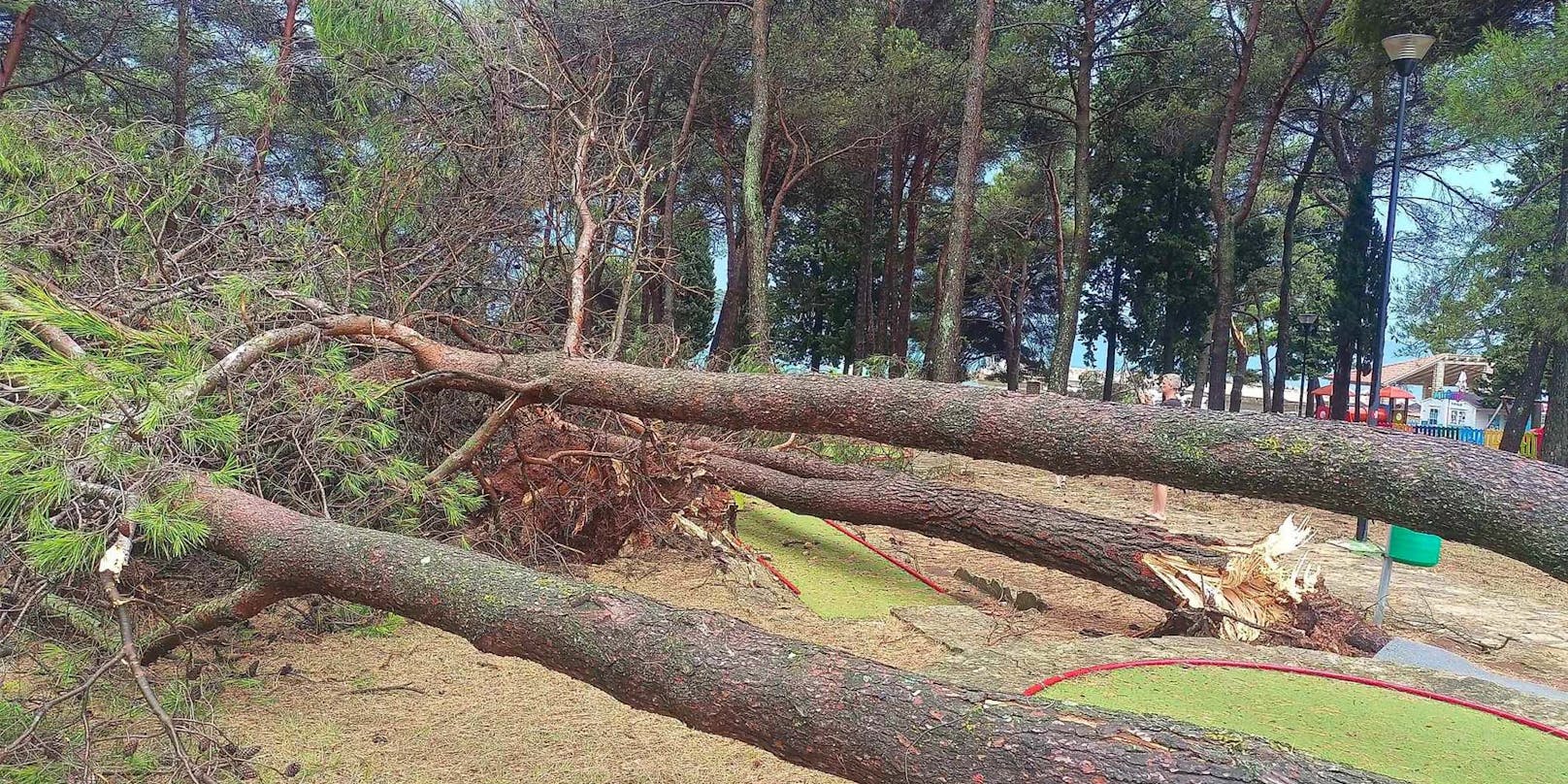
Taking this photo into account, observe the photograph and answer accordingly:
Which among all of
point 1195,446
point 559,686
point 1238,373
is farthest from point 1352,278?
point 559,686

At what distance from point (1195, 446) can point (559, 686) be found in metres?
2.42

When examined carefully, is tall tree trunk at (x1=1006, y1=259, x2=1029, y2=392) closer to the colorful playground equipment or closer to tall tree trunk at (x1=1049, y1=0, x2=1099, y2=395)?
tall tree trunk at (x1=1049, y1=0, x2=1099, y2=395)

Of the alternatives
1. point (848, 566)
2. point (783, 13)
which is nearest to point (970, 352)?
point (783, 13)

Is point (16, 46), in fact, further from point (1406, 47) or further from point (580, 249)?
point (1406, 47)

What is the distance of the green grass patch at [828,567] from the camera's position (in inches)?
184

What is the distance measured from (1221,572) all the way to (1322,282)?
25814 mm

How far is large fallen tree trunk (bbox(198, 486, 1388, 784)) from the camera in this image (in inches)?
59.2

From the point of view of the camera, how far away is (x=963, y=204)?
10.5m

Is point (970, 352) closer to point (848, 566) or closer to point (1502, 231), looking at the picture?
point (1502, 231)

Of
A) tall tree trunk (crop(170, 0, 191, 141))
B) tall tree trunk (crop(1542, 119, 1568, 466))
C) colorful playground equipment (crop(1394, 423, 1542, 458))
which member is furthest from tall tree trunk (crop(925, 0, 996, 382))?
tall tree trunk (crop(170, 0, 191, 141))

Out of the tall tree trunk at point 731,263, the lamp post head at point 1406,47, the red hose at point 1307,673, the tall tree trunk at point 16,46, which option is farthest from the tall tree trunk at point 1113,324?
the tall tree trunk at point 16,46

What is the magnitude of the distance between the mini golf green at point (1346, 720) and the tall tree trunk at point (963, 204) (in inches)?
285

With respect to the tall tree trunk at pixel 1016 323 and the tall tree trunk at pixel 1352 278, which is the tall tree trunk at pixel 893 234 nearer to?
the tall tree trunk at pixel 1016 323

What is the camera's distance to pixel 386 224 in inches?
209
